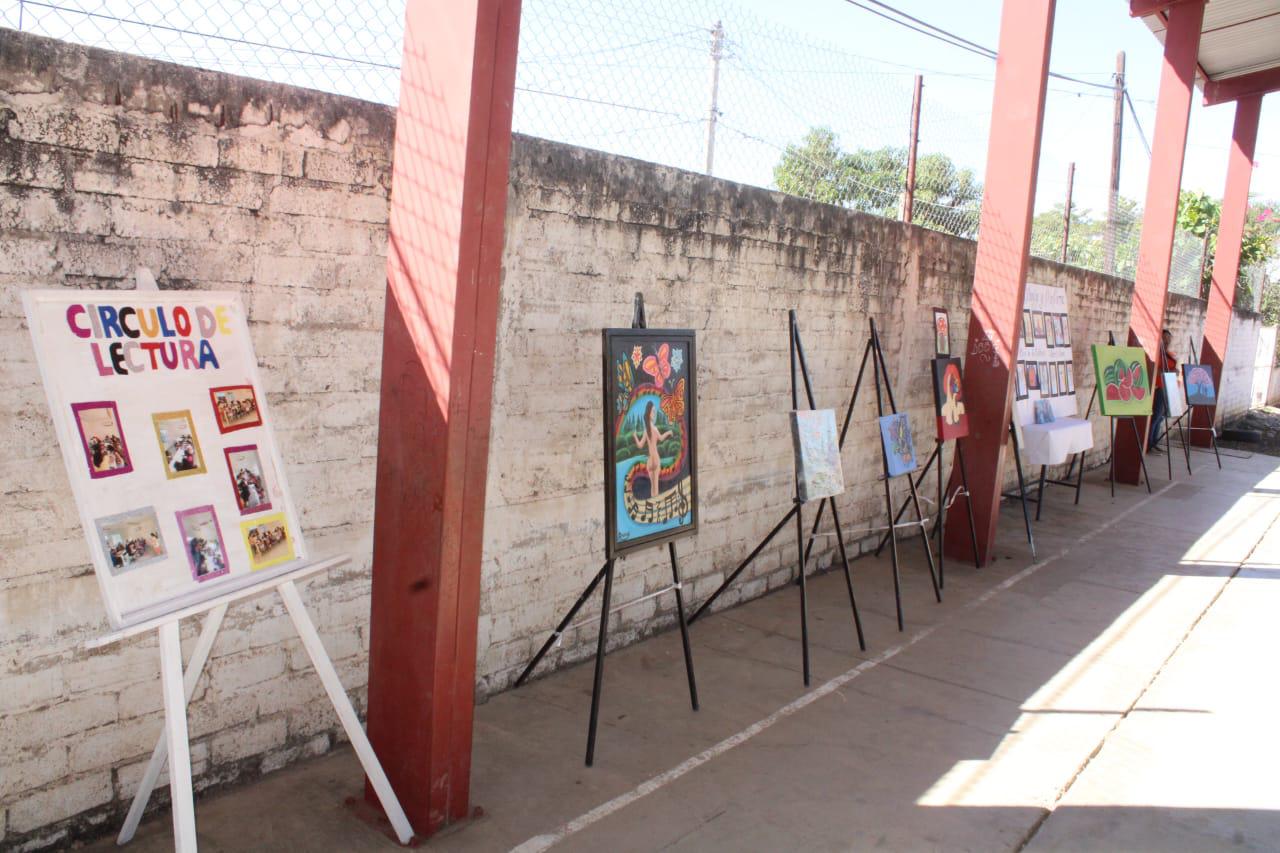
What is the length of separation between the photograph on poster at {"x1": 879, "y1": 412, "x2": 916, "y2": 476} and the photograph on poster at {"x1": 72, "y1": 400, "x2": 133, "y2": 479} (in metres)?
3.80

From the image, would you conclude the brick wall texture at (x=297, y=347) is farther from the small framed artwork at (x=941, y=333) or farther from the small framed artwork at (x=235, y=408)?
the small framed artwork at (x=941, y=333)

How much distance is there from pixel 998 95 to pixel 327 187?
4765 mm

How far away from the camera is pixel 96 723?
2.73 meters

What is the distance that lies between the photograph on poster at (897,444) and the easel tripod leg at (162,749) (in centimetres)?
356

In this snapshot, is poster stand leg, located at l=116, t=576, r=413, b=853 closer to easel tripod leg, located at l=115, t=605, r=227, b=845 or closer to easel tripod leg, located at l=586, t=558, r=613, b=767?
easel tripod leg, located at l=115, t=605, r=227, b=845

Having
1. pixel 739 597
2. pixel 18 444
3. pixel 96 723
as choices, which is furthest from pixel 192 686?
pixel 739 597

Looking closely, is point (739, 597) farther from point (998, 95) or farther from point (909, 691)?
point (998, 95)

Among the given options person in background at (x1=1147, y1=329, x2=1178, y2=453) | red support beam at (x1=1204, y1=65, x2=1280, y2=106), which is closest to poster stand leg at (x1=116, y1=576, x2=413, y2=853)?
person in background at (x1=1147, y1=329, x2=1178, y2=453)

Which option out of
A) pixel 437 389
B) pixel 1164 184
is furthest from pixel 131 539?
pixel 1164 184

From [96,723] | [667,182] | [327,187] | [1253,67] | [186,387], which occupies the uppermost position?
[1253,67]

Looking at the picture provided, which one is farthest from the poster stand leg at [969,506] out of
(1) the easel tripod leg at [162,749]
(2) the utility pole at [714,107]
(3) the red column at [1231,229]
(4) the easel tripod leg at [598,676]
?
(3) the red column at [1231,229]

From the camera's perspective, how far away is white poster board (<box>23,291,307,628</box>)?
7.16 feet

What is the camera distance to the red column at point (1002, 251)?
20.0 ft

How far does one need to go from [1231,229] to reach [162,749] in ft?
46.8
